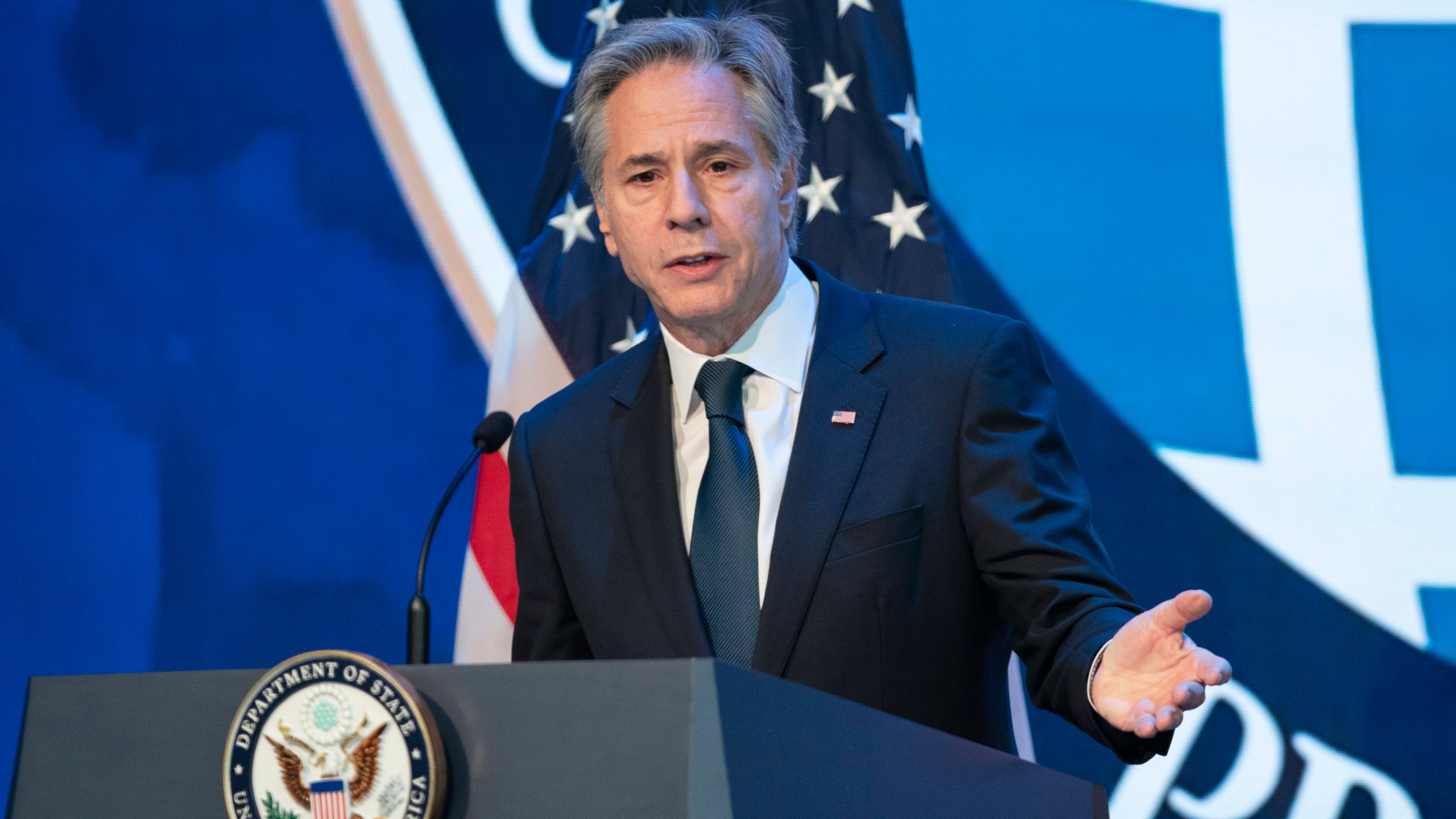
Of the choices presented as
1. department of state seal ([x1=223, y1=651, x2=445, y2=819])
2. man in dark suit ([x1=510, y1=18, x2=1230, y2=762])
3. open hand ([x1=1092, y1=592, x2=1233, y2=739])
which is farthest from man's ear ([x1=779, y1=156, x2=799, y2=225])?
department of state seal ([x1=223, y1=651, x2=445, y2=819])

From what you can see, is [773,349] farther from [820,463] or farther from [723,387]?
[820,463]

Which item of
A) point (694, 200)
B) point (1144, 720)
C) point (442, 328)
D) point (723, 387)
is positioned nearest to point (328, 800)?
point (1144, 720)

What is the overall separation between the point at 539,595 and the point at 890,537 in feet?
1.66

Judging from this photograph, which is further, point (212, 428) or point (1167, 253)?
point (212, 428)

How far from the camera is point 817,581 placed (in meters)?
1.45

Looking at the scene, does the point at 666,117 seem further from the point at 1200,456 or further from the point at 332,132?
the point at 332,132

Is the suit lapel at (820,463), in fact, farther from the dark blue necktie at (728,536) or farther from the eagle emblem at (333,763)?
the eagle emblem at (333,763)

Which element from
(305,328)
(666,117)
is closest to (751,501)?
(666,117)

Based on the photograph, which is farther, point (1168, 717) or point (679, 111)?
point (679, 111)

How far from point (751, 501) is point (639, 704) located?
2.61 ft

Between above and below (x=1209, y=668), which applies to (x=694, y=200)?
above

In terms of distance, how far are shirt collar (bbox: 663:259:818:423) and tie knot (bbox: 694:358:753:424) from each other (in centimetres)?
1

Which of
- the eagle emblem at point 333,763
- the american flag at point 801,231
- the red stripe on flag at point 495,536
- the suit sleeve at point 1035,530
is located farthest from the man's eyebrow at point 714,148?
the red stripe on flag at point 495,536

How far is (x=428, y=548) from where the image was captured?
7.00 ft
